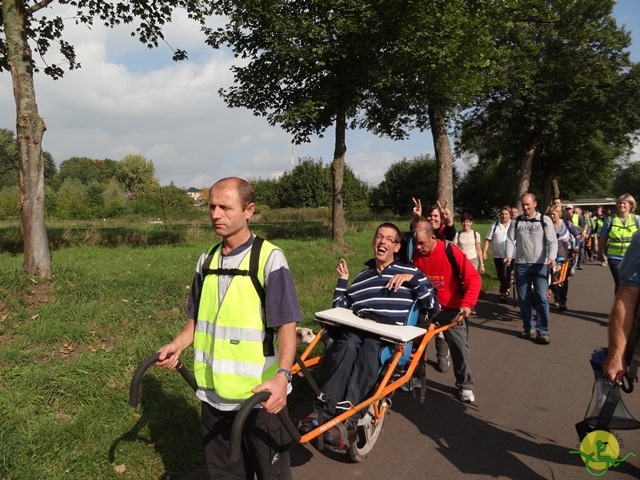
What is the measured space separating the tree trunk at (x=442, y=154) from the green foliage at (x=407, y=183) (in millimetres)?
26116

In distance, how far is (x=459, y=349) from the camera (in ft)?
16.0

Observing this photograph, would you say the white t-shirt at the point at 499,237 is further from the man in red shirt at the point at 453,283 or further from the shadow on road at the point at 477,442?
the shadow on road at the point at 477,442

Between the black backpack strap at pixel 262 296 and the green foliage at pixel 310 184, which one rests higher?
the green foliage at pixel 310 184

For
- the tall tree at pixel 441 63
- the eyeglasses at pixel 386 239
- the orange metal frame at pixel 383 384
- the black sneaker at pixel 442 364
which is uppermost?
the tall tree at pixel 441 63

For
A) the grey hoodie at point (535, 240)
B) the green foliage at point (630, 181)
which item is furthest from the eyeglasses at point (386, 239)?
the green foliage at point (630, 181)

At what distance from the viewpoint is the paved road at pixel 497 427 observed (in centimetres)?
345

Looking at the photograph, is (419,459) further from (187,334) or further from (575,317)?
(575,317)

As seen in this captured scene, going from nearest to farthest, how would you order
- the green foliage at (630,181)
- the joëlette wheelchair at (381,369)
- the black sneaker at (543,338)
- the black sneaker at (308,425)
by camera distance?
the black sneaker at (308,425)
the joëlette wheelchair at (381,369)
the black sneaker at (543,338)
the green foliage at (630,181)

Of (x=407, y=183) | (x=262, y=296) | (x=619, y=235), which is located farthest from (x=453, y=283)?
(x=407, y=183)

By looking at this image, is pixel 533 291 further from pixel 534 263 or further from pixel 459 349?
pixel 459 349

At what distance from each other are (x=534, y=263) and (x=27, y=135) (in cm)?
747

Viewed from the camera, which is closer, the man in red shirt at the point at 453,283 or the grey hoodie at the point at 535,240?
the man in red shirt at the point at 453,283

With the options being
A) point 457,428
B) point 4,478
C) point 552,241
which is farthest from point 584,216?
point 4,478

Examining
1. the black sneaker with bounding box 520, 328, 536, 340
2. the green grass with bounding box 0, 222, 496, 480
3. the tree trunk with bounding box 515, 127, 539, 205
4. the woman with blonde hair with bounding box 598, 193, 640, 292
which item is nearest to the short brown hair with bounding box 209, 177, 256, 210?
the green grass with bounding box 0, 222, 496, 480
